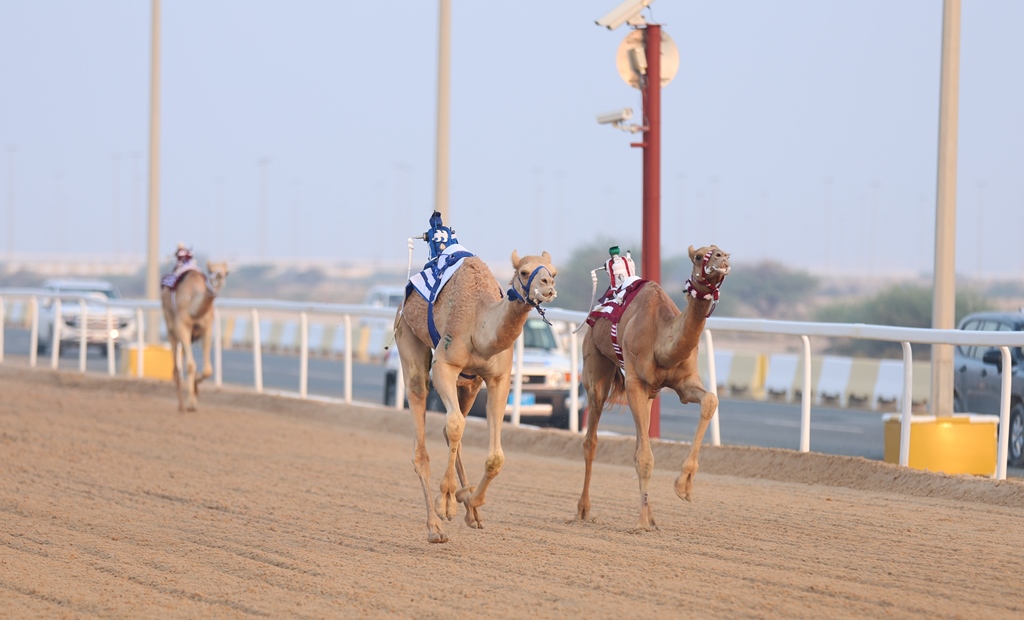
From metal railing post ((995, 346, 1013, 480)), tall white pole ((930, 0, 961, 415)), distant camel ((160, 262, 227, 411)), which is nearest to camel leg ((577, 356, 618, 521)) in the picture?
metal railing post ((995, 346, 1013, 480))

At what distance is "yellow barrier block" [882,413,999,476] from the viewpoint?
11.8 m

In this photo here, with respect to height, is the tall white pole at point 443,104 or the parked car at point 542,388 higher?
the tall white pole at point 443,104

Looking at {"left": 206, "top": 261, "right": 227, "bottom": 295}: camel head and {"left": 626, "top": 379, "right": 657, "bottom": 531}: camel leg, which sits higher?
{"left": 206, "top": 261, "right": 227, "bottom": 295}: camel head

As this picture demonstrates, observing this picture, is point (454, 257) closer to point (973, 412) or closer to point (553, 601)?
point (553, 601)

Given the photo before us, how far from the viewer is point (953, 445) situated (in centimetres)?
1185

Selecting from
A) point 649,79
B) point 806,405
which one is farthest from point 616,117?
point 806,405

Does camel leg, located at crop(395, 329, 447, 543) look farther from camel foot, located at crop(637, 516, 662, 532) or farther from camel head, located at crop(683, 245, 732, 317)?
camel head, located at crop(683, 245, 732, 317)

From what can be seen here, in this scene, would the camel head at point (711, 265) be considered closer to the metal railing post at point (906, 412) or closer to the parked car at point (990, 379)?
the metal railing post at point (906, 412)

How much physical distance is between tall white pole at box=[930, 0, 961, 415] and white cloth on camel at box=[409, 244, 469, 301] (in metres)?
5.27

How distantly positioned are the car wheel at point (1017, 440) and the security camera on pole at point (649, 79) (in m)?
3.69

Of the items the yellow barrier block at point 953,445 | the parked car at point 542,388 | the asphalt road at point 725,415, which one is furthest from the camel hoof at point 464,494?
the parked car at point 542,388

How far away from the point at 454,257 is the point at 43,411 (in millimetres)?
10740

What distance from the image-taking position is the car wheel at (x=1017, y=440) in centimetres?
1467

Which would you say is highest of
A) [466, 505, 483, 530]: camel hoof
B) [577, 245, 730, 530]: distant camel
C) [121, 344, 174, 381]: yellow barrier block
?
[577, 245, 730, 530]: distant camel
